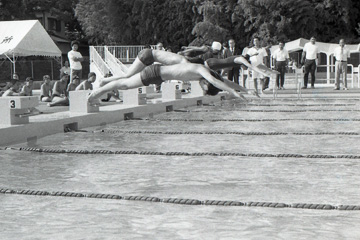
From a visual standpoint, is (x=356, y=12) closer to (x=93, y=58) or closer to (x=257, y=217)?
(x=93, y=58)

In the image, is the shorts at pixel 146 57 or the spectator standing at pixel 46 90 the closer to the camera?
the shorts at pixel 146 57

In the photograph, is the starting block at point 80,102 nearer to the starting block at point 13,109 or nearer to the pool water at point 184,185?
the pool water at point 184,185

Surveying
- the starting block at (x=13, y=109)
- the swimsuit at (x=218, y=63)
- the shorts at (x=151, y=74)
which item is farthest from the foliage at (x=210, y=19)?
the starting block at (x=13, y=109)

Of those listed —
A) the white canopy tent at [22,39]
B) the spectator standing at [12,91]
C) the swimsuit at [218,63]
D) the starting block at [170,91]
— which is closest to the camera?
the swimsuit at [218,63]

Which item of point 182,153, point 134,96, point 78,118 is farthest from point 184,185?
point 134,96

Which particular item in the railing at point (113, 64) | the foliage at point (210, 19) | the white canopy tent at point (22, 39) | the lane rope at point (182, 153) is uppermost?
the foliage at point (210, 19)

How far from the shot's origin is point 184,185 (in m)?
5.54

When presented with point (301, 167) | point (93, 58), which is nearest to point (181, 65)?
point (301, 167)

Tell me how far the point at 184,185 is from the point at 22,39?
14185 mm

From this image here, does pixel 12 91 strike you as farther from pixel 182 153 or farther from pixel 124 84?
pixel 182 153

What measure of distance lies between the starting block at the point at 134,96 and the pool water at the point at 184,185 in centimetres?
304

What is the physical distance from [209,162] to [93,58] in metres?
20.2

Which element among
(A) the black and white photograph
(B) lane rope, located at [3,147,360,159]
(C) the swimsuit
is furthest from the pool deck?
(C) the swimsuit

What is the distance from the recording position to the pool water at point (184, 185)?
4.14m
